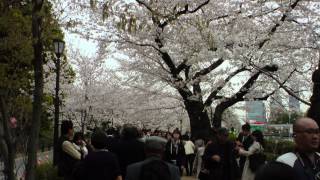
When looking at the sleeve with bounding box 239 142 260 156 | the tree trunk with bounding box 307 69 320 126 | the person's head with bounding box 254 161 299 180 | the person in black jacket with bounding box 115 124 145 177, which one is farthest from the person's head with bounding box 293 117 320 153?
the sleeve with bounding box 239 142 260 156

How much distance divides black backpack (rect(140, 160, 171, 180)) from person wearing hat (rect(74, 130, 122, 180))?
1.11 m

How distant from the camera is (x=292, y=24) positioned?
726 inches

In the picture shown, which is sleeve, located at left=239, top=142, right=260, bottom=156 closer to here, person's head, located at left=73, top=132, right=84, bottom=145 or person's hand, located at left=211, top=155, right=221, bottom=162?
person's hand, located at left=211, top=155, right=221, bottom=162

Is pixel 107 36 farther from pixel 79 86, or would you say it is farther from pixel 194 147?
pixel 79 86

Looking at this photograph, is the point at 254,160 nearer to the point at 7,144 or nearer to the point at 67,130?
the point at 67,130

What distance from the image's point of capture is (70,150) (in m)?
7.34

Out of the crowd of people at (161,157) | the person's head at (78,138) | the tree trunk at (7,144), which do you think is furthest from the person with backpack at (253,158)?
the tree trunk at (7,144)

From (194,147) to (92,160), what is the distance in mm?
13000

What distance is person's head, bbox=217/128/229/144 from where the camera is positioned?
7.72 meters

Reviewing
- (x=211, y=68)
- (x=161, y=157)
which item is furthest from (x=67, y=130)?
(x=211, y=68)

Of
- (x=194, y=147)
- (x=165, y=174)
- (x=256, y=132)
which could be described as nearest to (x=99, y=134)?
(x=165, y=174)

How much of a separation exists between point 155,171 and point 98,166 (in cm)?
126

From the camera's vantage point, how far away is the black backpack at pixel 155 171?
4.28m

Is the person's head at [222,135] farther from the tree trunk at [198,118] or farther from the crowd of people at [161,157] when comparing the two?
the tree trunk at [198,118]
